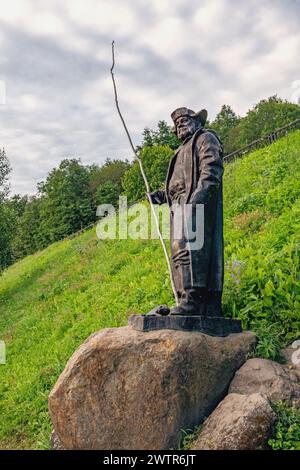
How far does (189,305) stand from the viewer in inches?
231

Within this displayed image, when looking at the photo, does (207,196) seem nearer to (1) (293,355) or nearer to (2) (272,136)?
(1) (293,355)

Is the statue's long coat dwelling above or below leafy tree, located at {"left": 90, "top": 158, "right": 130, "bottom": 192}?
below

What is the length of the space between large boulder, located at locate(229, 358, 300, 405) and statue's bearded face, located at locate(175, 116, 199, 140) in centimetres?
Answer: 302

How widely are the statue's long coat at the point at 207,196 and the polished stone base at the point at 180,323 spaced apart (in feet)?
1.35

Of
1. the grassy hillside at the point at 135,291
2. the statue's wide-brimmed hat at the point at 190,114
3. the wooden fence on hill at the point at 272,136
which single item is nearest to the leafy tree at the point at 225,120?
the wooden fence on hill at the point at 272,136

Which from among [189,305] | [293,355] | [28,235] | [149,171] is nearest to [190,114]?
[189,305]

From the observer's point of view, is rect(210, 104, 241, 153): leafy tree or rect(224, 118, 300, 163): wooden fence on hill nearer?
rect(224, 118, 300, 163): wooden fence on hill

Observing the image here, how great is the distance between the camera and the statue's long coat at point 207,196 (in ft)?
19.4

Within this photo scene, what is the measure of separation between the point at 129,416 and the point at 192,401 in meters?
0.71

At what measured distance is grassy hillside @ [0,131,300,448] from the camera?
6.98 m

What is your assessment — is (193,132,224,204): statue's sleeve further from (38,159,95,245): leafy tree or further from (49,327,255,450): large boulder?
(38,159,95,245): leafy tree

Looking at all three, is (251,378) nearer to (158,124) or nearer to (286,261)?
(286,261)

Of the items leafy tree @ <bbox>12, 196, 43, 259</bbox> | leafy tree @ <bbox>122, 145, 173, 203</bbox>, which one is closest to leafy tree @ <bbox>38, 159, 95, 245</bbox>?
leafy tree @ <bbox>12, 196, 43, 259</bbox>
